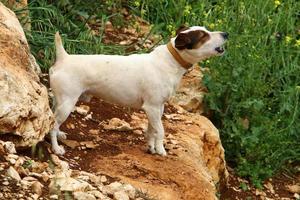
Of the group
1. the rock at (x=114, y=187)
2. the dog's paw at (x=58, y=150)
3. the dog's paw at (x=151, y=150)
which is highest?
the rock at (x=114, y=187)

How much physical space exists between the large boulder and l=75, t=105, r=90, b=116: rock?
109 cm

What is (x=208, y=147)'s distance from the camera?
677 cm

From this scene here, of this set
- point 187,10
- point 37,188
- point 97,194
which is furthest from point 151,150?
point 187,10

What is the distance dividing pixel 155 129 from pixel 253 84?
2370 mm

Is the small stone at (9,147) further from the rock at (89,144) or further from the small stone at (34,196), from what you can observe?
the rock at (89,144)

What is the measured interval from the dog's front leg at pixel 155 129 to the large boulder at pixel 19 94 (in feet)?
2.68

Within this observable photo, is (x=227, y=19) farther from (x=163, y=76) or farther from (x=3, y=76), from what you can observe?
(x=3, y=76)

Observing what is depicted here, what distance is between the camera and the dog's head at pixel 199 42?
5.61m

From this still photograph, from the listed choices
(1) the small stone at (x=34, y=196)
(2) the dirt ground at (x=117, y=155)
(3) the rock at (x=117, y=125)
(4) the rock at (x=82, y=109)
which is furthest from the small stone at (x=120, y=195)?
(4) the rock at (x=82, y=109)

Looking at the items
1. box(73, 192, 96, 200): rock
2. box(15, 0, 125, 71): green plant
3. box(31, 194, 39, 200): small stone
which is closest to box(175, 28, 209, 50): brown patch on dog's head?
box(73, 192, 96, 200): rock

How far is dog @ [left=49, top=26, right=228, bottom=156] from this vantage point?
17.6 ft

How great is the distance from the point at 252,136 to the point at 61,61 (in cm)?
274

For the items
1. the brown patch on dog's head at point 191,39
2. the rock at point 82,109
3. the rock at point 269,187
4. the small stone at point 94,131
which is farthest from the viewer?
the rock at point 269,187

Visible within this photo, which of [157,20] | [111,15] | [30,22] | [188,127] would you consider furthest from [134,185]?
[157,20]
